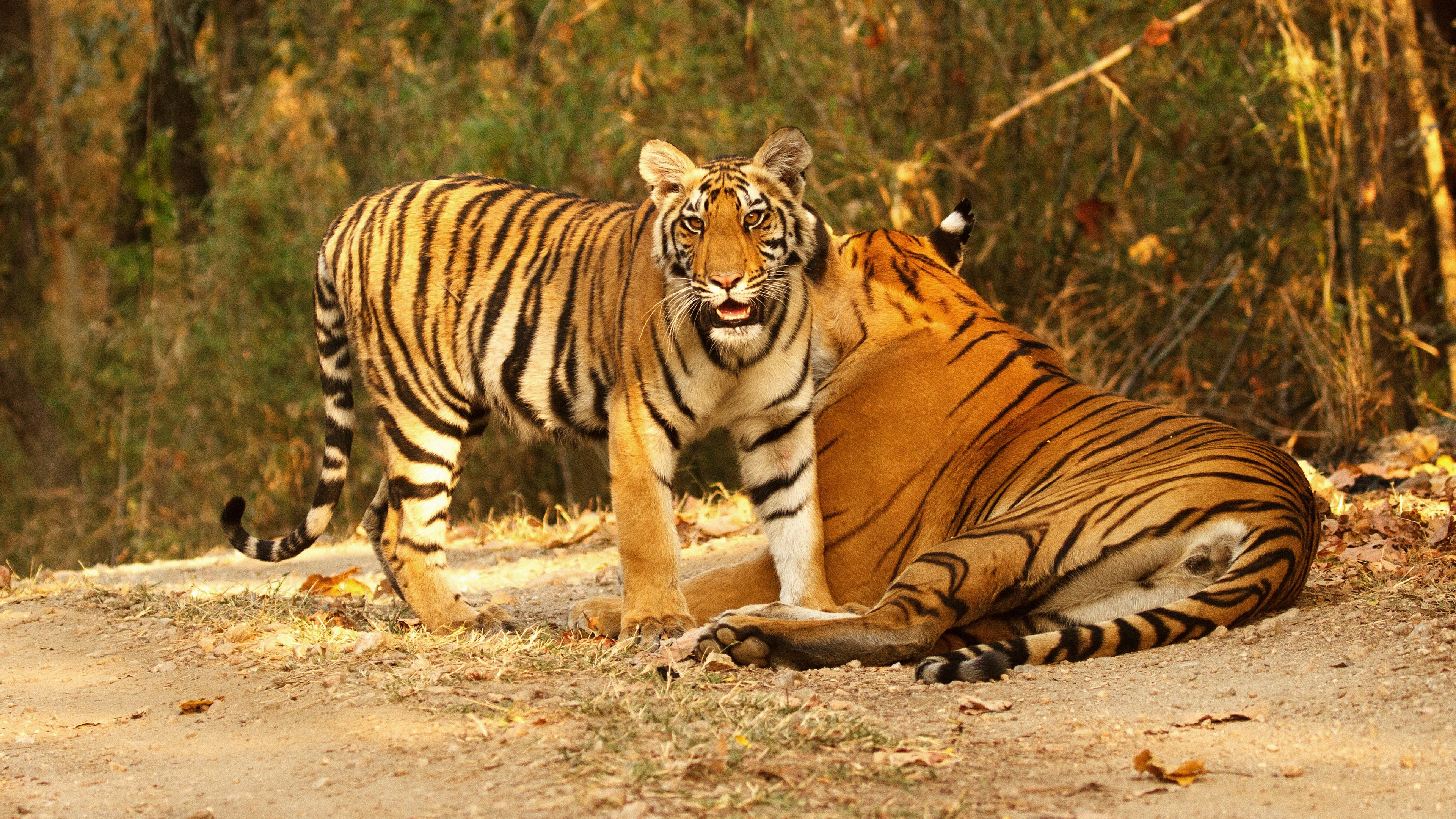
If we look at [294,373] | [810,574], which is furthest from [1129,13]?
[294,373]

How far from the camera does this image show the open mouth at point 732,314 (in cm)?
348

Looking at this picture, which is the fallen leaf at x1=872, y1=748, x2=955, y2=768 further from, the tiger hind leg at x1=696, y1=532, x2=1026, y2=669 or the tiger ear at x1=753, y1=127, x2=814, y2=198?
the tiger ear at x1=753, y1=127, x2=814, y2=198

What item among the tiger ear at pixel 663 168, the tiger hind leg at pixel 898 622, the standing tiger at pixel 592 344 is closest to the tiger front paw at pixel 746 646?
the tiger hind leg at pixel 898 622

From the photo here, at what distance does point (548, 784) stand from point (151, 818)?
0.66m

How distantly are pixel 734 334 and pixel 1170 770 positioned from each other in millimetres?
1589

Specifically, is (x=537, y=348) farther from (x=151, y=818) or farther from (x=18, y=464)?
(x=18, y=464)

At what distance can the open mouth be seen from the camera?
11.4 ft

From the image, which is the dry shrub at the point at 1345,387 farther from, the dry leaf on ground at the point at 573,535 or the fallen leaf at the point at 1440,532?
the dry leaf on ground at the point at 573,535

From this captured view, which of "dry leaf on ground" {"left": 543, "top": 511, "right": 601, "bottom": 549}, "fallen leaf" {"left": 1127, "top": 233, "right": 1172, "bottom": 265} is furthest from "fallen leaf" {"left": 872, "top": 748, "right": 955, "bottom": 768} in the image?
"fallen leaf" {"left": 1127, "top": 233, "right": 1172, "bottom": 265}

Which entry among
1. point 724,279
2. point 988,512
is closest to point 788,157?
point 724,279

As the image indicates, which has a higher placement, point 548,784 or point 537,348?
point 537,348

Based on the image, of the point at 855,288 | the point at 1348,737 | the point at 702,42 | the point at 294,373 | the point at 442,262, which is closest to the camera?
the point at 1348,737

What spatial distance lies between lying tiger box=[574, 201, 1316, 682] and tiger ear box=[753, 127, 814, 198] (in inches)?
28.4

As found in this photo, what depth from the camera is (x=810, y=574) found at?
150 inches
